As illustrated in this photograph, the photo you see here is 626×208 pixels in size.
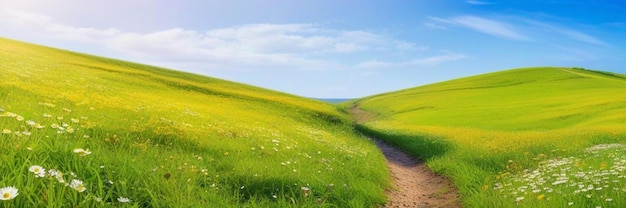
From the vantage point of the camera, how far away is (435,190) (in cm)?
1566

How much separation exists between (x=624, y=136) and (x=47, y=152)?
86.4 feet

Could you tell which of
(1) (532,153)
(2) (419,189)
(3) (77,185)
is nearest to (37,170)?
(3) (77,185)

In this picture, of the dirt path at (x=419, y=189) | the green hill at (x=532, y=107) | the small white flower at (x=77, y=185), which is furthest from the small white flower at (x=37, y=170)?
the green hill at (x=532, y=107)

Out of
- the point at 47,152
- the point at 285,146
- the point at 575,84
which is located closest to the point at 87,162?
the point at 47,152

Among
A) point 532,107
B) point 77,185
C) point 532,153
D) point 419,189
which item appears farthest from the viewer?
point 532,107

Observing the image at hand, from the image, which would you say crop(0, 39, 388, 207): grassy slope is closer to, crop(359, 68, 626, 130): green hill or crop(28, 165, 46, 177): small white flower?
→ crop(28, 165, 46, 177): small white flower

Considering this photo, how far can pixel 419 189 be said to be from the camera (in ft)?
53.1

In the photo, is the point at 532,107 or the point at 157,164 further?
the point at 532,107

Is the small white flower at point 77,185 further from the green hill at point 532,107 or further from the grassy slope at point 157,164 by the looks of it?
the green hill at point 532,107

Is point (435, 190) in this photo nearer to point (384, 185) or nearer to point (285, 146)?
point (384, 185)

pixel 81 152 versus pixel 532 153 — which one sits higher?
pixel 81 152

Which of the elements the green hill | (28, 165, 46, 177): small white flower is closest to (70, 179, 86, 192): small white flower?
(28, 165, 46, 177): small white flower

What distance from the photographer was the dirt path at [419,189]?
1312 centimetres

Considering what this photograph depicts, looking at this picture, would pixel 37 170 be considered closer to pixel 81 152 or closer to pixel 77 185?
pixel 77 185
